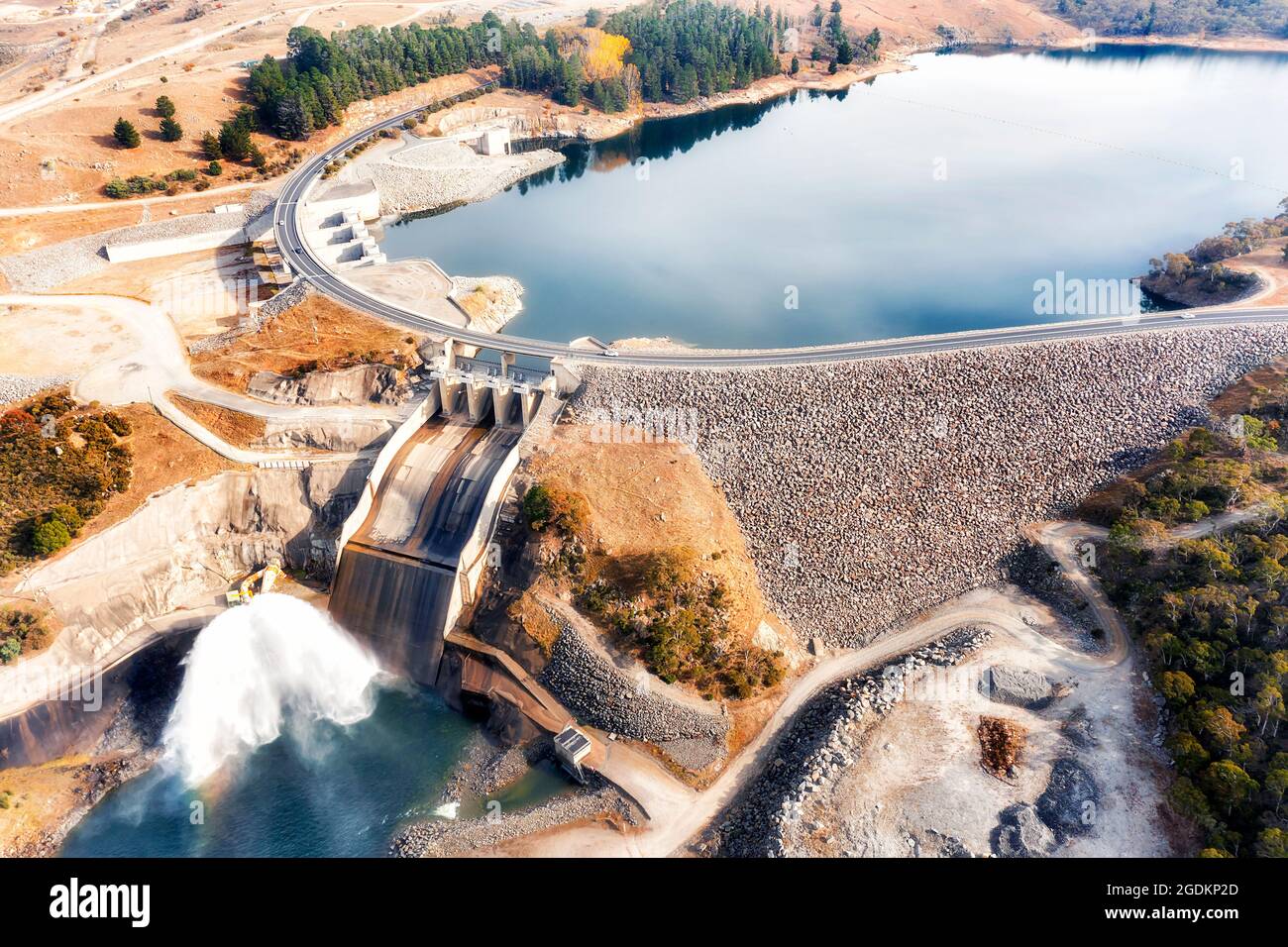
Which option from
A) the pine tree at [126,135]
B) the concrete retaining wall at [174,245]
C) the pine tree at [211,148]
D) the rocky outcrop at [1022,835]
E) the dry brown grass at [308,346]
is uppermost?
the pine tree at [126,135]

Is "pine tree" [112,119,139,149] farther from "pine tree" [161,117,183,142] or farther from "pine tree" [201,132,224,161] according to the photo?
A: "pine tree" [201,132,224,161]

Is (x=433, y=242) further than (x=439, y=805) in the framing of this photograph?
Yes

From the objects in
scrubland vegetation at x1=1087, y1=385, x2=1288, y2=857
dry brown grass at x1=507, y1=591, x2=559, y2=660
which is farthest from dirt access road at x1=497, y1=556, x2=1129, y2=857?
dry brown grass at x1=507, y1=591, x2=559, y2=660

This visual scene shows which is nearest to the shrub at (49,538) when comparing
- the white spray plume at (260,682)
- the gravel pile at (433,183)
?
the white spray plume at (260,682)

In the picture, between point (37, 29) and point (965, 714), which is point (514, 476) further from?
point (37, 29)

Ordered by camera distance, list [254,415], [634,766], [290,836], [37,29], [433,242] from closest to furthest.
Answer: [290,836] → [634,766] → [254,415] → [433,242] → [37,29]

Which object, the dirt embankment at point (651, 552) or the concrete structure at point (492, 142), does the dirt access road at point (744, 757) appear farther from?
the concrete structure at point (492, 142)

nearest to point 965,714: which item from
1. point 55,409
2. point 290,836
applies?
point 290,836
